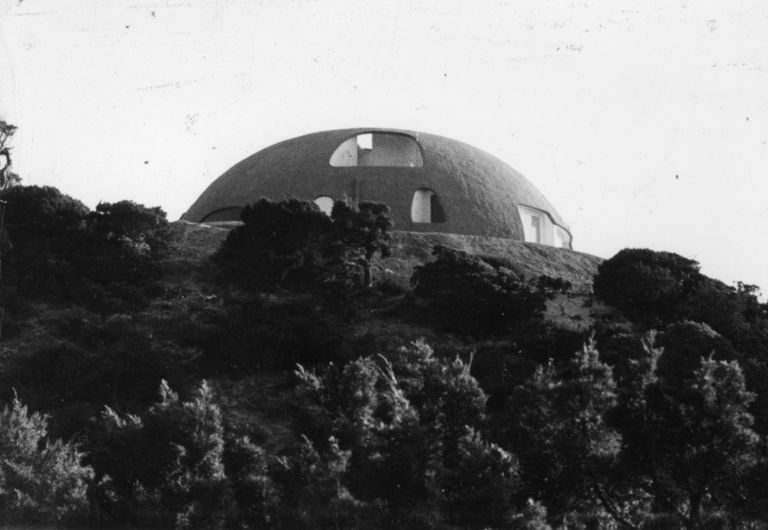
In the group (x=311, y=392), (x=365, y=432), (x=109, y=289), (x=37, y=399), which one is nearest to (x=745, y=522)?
(x=365, y=432)

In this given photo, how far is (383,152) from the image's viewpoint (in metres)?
49.8

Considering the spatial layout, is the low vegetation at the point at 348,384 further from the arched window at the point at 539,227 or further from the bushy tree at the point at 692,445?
the arched window at the point at 539,227

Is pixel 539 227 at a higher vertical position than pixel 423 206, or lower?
lower

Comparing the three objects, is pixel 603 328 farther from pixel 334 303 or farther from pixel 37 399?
pixel 37 399

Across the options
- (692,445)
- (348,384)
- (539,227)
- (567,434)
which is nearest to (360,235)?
(539,227)

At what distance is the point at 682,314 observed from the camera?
37688 millimetres

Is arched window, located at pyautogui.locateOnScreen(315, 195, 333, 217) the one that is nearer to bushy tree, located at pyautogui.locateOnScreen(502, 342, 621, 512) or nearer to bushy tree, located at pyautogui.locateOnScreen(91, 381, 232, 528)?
bushy tree, located at pyautogui.locateOnScreen(91, 381, 232, 528)

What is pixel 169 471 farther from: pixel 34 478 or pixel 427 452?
pixel 427 452

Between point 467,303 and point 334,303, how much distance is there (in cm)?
503

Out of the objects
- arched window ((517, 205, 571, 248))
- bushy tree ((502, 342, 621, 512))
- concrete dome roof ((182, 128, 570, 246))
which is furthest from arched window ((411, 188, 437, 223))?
bushy tree ((502, 342, 621, 512))

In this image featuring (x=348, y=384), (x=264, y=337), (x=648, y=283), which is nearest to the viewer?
(x=348, y=384)

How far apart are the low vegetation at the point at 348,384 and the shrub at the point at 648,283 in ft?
0.36

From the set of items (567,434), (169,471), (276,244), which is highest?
(276,244)

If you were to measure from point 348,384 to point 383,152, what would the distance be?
29615mm
